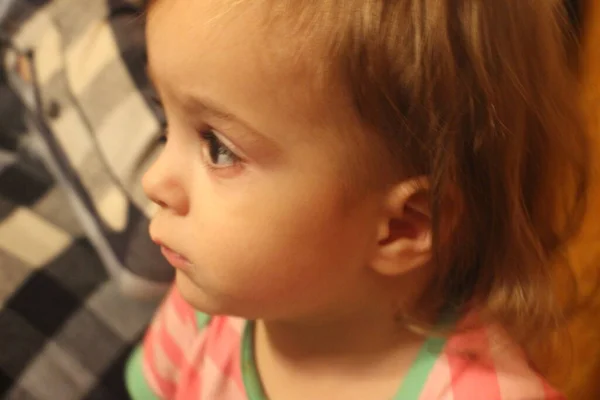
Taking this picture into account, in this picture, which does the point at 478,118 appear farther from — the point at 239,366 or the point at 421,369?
the point at 239,366

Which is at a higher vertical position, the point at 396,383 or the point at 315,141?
the point at 315,141

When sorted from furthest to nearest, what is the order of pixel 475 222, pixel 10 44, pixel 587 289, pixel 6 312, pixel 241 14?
pixel 10 44, pixel 6 312, pixel 587 289, pixel 475 222, pixel 241 14

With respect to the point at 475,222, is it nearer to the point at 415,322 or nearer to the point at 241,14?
the point at 415,322

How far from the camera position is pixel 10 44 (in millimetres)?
1106

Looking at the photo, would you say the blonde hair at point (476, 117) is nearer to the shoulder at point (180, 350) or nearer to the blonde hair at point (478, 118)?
the blonde hair at point (478, 118)

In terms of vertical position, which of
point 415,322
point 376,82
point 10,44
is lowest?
point 415,322

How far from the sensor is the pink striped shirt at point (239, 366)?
545mm

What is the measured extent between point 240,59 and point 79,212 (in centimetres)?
61

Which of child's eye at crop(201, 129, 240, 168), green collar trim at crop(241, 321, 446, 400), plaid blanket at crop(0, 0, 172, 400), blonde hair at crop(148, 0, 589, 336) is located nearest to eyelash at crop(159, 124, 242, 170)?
child's eye at crop(201, 129, 240, 168)

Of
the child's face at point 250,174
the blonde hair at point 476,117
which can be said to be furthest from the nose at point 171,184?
the blonde hair at point 476,117

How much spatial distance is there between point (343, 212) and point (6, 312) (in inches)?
22.5

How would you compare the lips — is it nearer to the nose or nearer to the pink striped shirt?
the nose

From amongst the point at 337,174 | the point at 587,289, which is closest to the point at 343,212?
the point at 337,174

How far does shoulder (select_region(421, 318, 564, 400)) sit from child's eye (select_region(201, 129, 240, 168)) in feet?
0.84
